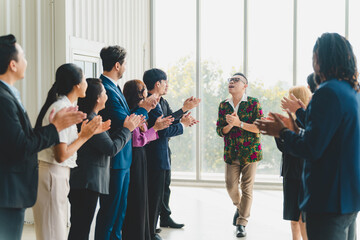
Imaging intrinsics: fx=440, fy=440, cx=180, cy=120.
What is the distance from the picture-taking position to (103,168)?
288cm

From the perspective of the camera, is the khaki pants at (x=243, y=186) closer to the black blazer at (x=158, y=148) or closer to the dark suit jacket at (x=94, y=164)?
the black blazer at (x=158, y=148)

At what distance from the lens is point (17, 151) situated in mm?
2033

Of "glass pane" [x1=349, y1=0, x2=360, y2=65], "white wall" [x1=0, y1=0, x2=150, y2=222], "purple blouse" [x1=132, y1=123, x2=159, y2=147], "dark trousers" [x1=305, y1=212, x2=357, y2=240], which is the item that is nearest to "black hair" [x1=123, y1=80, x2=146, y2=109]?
"purple blouse" [x1=132, y1=123, x2=159, y2=147]

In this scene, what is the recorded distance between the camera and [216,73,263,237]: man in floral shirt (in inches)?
174

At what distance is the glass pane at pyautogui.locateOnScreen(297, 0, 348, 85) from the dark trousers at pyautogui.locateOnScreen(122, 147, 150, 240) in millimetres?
4336

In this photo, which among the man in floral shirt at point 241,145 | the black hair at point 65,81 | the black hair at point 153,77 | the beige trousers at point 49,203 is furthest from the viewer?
the man in floral shirt at point 241,145

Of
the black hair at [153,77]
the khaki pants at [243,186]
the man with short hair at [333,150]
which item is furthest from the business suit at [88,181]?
the khaki pants at [243,186]

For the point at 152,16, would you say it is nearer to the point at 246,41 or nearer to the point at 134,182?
the point at 246,41

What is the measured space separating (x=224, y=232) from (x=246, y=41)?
370 centimetres

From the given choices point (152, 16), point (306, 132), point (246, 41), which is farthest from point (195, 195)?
point (306, 132)

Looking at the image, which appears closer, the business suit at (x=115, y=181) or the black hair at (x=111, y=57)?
the business suit at (x=115, y=181)

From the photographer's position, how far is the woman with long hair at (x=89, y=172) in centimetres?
277

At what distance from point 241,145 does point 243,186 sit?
1.40 ft

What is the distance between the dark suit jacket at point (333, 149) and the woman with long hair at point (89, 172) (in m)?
→ 1.31
